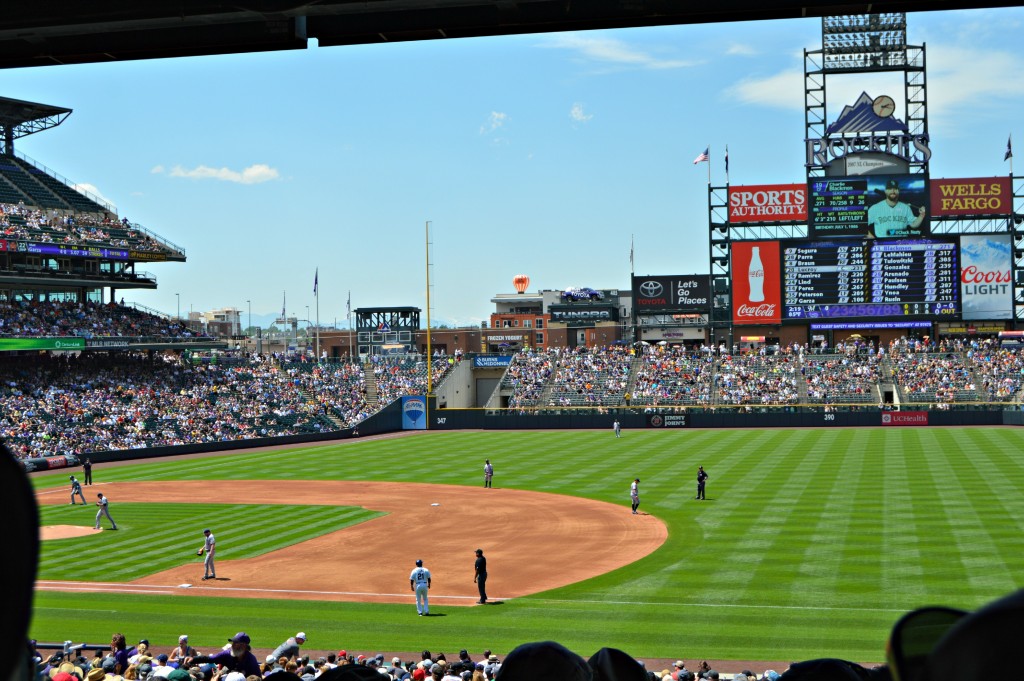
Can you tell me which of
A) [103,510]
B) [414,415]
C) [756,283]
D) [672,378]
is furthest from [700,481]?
[756,283]

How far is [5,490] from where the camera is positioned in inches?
76.0

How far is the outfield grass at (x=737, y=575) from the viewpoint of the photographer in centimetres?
1812

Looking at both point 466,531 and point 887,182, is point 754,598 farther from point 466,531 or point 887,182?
point 887,182

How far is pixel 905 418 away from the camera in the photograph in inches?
2359

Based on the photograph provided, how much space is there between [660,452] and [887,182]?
33.9 meters

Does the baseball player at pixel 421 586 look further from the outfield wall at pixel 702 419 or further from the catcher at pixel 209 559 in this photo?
the outfield wall at pixel 702 419

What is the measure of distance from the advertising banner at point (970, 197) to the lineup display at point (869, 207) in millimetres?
2166

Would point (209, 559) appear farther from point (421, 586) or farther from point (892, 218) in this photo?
point (892, 218)

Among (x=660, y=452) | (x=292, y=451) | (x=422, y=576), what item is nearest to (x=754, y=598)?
(x=422, y=576)

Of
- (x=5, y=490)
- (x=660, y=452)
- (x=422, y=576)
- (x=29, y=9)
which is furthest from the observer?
(x=660, y=452)

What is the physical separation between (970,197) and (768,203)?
49.1ft

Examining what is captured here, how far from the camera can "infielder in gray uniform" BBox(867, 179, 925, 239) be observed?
6906 cm

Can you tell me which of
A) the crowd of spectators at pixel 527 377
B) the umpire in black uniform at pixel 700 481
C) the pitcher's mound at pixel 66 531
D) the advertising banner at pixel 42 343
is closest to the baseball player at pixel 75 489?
the pitcher's mound at pixel 66 531

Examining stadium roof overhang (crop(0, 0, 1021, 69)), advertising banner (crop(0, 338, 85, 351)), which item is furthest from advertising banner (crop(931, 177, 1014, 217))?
stadium roof overhang (crop(0, 0, 1021, 69))
